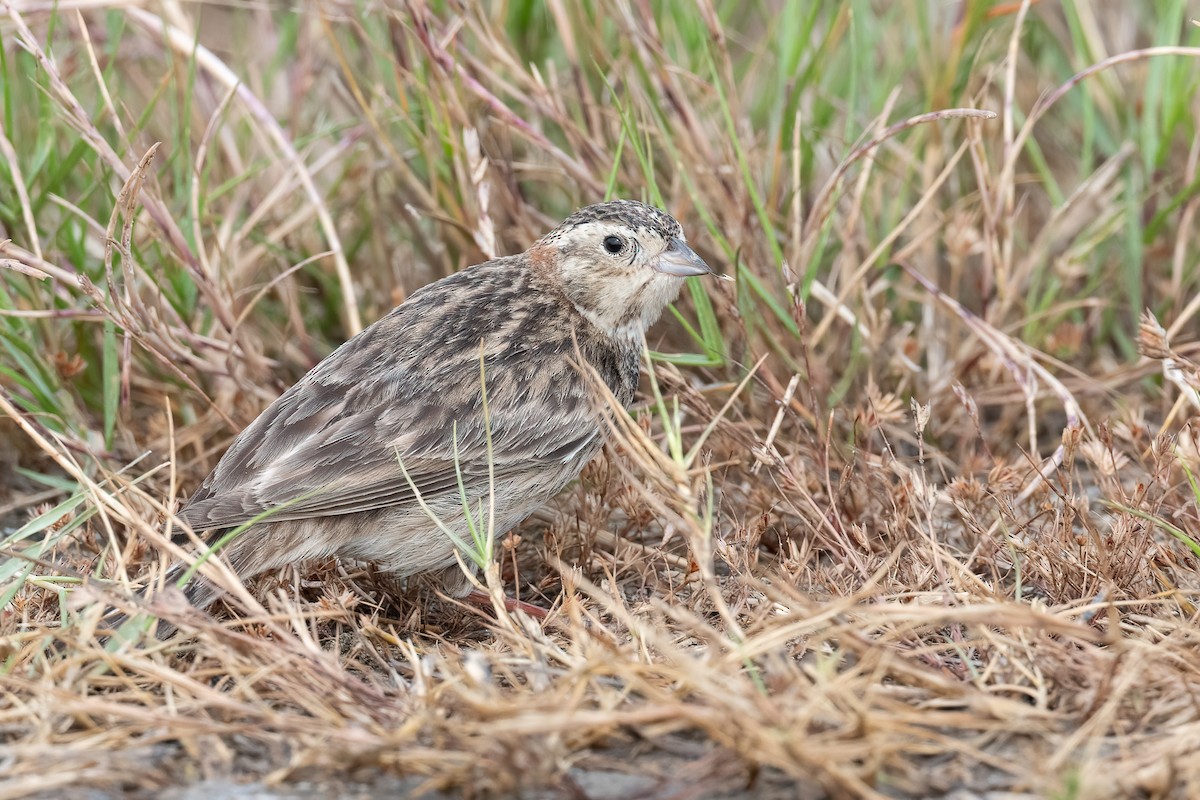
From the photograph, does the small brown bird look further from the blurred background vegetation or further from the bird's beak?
the blurred background vegetation

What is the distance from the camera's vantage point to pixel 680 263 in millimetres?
4180

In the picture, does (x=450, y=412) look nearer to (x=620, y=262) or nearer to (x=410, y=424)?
(x=410, y=424)

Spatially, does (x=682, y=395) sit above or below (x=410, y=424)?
below

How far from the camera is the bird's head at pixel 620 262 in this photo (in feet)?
13.8

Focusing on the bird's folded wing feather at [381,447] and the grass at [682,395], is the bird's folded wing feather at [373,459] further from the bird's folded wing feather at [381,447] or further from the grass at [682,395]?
the grass at [682,395]

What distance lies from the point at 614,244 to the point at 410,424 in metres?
0.89

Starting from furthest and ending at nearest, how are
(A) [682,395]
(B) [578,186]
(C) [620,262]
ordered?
1. (B) [578,186]
2. (C) [620,262]
3. (A) [682,395]

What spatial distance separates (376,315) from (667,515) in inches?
101

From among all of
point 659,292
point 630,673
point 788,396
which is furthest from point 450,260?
point 630,673

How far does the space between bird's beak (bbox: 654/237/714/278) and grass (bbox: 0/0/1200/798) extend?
190 millimetres

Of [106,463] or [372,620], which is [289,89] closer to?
[106,463]

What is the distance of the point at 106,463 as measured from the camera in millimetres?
4582

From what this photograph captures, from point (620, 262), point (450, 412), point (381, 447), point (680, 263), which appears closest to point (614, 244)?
point (620, 262)

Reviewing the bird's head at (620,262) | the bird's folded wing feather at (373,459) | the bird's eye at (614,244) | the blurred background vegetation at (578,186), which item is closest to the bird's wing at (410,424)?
the bird's folded wing feather at (373,459)
